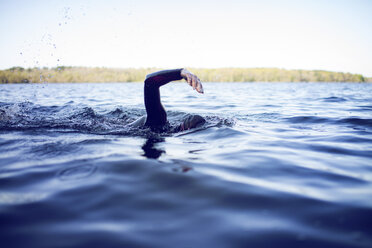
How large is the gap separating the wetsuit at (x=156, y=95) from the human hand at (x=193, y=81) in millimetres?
151

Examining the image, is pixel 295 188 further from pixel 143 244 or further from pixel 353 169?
pixel 143 244

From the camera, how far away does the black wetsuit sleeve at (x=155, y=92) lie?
4223 mm

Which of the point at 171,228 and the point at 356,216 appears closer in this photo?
the point at 171,228

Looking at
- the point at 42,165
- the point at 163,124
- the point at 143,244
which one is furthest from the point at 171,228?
the point at 163,124

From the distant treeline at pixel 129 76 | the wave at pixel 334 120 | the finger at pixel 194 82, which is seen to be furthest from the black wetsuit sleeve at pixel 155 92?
the distant treeline at pixel 129 76

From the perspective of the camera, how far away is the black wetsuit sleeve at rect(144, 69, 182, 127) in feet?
13.9

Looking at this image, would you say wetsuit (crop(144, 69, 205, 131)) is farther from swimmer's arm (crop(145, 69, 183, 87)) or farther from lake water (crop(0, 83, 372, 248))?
lake water (crop(0, 83, 372, 248))

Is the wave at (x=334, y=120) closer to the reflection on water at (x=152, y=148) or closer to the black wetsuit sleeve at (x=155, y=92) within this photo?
the black wetsuit sleeve at (x=155, y=92)

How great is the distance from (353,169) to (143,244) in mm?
2512

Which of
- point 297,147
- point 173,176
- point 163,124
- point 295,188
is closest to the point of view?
point 295,188

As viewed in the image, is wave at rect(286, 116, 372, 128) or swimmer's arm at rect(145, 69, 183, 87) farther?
wave at rect(286, 116, 372, 128)

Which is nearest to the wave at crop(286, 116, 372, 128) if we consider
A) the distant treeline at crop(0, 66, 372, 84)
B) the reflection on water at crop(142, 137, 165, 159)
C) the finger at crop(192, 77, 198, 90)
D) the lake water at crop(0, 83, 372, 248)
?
the lake water at crop(0, 83, 372, 248)

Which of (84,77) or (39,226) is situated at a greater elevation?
(84,77)

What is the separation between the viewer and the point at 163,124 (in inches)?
186
